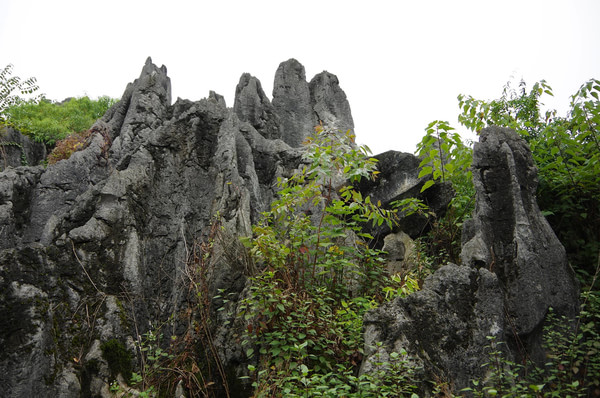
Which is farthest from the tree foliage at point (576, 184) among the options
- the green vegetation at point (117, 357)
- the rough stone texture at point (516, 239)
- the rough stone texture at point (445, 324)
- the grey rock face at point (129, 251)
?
the green vegetation at point (117, 357)

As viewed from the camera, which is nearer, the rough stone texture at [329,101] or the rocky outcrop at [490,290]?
the rocky outcrop at [490,290]

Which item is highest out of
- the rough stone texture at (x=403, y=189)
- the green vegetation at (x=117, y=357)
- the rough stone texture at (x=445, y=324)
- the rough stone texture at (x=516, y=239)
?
the rough stone texture at (x=403, y=189)

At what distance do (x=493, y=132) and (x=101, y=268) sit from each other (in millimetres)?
6460

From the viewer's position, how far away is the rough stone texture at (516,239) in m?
5.37

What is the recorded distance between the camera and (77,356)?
18.0 feet

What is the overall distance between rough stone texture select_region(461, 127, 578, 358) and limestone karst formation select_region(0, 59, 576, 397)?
0.02 metres

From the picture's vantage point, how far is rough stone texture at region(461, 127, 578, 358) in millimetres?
5371

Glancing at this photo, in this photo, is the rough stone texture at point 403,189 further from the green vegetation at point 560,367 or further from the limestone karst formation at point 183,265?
the green vegetation at point 560,367

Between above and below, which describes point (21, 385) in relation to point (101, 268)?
below

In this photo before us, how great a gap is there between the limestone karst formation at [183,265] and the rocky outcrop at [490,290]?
0.05 ft

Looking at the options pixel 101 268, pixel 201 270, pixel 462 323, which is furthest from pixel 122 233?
pixel 462 323

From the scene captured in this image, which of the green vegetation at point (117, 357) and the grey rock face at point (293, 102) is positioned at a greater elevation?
the grey rock face at point (293, 102)

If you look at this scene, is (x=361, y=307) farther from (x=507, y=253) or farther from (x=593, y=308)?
(x=593, y=308)

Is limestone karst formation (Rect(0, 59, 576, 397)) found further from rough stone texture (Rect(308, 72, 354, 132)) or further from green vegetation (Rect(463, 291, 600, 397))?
rough stone texture (Rect(308, 72, 354, 132))
